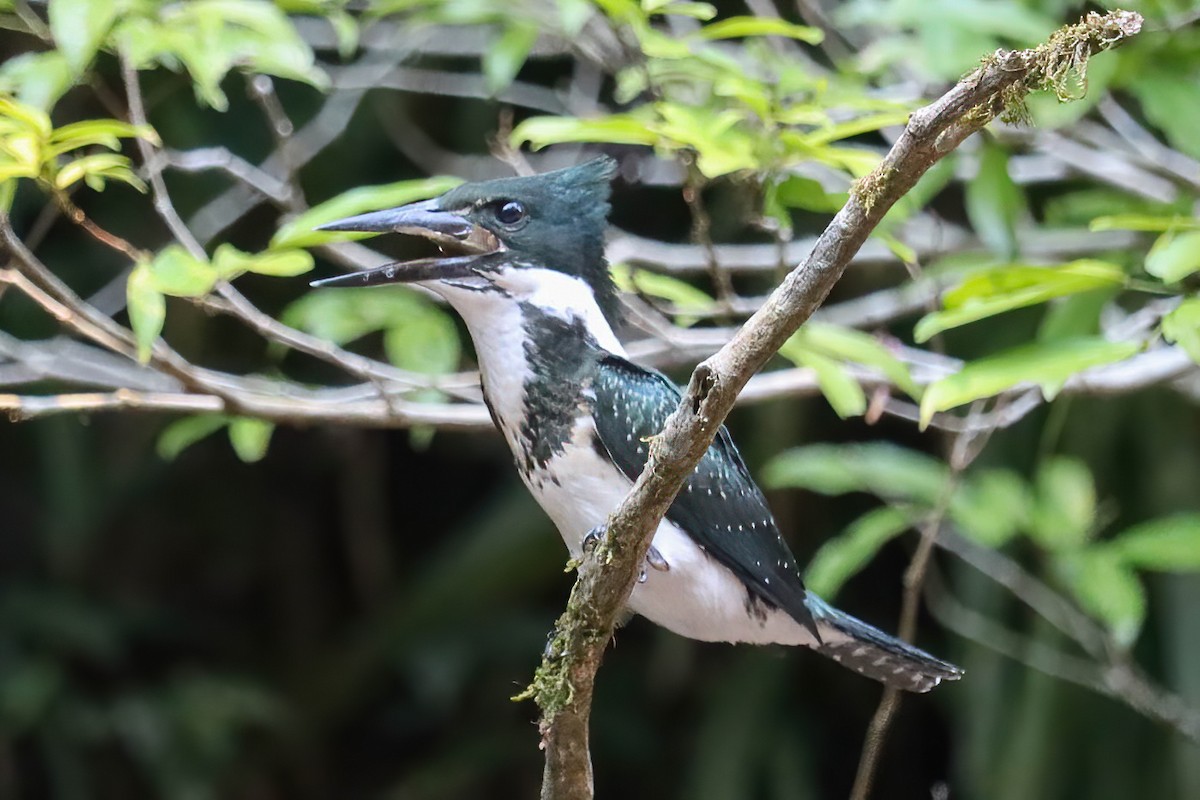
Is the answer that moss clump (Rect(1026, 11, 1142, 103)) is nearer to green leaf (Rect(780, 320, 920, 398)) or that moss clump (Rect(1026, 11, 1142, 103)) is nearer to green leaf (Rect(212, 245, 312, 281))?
green leaf (Rect(780, 320, 920, 398))

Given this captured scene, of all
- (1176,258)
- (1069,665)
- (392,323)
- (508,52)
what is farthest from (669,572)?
(1069,665)

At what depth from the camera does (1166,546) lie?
6.12ft

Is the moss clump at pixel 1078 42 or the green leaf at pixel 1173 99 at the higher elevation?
the green leaf at pixel 1173 99

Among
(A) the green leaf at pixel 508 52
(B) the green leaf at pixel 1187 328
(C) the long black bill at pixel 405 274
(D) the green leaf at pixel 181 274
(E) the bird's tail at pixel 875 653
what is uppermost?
(A) the green leaf at pixel 508 52

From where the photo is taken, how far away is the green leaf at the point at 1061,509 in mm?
2049

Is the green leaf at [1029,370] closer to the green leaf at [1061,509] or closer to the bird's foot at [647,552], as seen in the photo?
the bird's foot at [647,552]

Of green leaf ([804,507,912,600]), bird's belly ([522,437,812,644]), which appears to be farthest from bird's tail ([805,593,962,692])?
green leaf ([804,507,912,600])

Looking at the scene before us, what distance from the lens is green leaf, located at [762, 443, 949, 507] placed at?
6.88ft

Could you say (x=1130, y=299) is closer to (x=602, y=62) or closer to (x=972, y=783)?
(x=972, y=783)

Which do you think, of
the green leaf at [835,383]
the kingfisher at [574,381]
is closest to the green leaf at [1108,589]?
the green leaf at [835,383]

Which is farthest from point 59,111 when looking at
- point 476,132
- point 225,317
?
point 476,132

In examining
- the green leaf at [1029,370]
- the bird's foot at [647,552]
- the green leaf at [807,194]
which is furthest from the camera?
the green leaf at [807,194]

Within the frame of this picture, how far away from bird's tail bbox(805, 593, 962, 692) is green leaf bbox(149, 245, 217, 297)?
82 cm

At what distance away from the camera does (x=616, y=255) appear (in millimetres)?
2273
